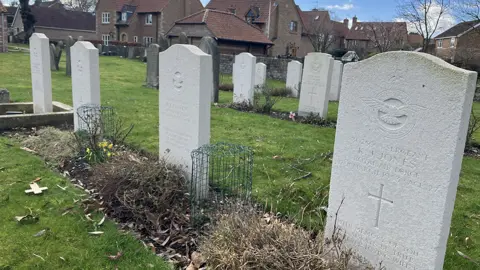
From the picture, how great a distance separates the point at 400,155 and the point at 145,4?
4747 cm

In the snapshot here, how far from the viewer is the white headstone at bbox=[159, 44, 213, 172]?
4.91 meters

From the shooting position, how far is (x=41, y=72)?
904cm

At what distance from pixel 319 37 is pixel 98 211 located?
48.3 m

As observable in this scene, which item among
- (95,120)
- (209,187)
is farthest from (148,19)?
(209,187)

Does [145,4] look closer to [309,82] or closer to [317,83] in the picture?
[309,82]

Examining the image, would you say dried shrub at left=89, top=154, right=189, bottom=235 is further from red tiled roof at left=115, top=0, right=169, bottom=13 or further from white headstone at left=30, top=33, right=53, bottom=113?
red tiled roof at left=115, top=0, right=169, bottom=13

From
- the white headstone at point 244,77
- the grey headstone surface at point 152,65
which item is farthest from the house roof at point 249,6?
the white headstone at point 244,77

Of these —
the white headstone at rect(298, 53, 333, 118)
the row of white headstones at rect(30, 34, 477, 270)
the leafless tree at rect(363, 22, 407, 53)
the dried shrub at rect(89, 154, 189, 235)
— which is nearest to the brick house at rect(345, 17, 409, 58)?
the leafless tree at rect(363, 22, 407, 53)

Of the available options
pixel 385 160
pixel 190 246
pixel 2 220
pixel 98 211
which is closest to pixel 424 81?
pixel 385 160

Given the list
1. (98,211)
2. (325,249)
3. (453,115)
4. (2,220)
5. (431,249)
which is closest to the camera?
(453,115)

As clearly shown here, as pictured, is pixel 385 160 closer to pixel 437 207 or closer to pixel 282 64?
pixel 437 207

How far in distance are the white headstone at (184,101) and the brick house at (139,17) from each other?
40.6 metres

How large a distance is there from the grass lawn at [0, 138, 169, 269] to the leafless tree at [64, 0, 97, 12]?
7721 centimetres

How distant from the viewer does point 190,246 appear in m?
4.07
